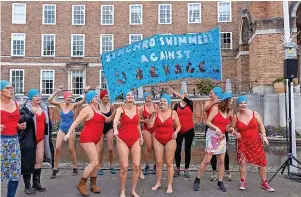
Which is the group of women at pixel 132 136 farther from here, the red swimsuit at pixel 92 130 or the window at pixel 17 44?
the window at pixel 17 44

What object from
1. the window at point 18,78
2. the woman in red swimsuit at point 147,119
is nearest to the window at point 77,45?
the window at point 18,78

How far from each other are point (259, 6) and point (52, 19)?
2152cm

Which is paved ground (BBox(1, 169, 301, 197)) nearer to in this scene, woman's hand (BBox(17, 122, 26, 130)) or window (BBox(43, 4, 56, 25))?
woman's hand (BBox(17, 122, 26, 130))

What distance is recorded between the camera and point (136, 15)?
104 feet

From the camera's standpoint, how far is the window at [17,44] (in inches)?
1265

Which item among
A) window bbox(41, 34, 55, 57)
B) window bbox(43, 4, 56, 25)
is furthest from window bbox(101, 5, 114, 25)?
window bbox(41, 34, 55, 57)

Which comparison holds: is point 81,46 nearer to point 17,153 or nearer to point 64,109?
point 64,109

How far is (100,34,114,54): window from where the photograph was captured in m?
32.0

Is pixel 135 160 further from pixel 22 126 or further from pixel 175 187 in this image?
pixel 22 126

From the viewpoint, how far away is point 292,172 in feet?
24.2

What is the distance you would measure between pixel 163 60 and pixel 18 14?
30.4m

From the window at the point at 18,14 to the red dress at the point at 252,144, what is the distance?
3143 centimetres

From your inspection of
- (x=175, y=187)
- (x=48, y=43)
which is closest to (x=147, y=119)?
(x=175, y=187)

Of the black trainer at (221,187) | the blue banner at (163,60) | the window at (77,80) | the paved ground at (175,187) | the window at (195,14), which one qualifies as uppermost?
the window at (195,14)
